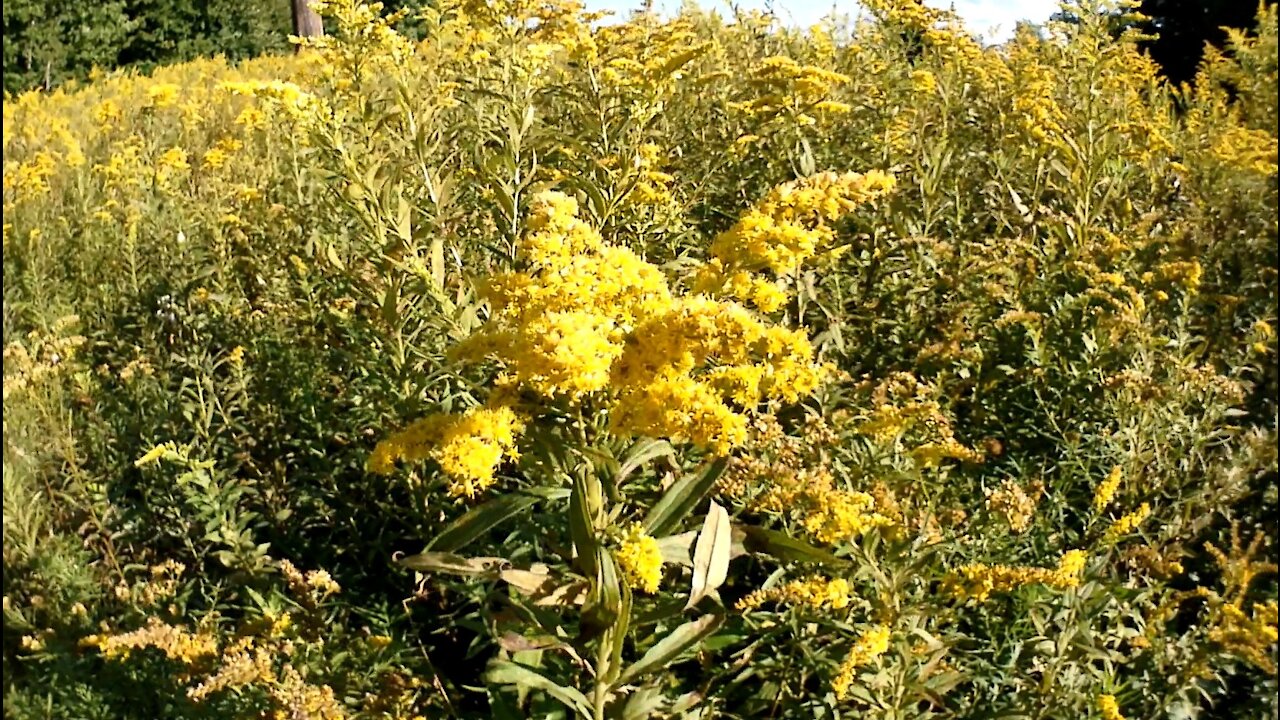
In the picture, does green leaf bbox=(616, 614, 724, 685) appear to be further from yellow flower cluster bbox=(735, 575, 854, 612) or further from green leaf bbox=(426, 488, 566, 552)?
green leaf bbox=(426, 488, 566, 552)

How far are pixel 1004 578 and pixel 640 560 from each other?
640 mm

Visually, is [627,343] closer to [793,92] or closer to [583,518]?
[583,518]

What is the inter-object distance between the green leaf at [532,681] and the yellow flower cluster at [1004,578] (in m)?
0.67

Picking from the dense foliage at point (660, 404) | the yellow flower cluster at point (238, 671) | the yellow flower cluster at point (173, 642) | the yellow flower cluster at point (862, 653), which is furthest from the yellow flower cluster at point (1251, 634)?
the yellow flower cluster at point (173, 642)

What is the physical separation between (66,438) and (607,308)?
6.06 ft

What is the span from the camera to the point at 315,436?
264cm

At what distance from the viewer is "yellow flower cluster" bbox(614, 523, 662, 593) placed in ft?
5.03

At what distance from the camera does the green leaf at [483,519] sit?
171 cm

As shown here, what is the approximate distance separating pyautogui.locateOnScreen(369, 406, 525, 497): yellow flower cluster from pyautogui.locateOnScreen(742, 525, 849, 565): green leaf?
1.64ft

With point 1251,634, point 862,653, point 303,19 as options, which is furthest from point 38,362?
point 303,19

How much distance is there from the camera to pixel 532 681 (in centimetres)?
164

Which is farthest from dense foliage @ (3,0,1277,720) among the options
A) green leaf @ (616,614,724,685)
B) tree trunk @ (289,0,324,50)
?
tree trunk @ (289,0,324,50)

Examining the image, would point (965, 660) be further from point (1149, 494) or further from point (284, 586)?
point (284, 586)

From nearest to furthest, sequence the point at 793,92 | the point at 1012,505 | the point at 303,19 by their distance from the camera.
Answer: the point at 1012,505, the point at 793,92, the point at 303,19
